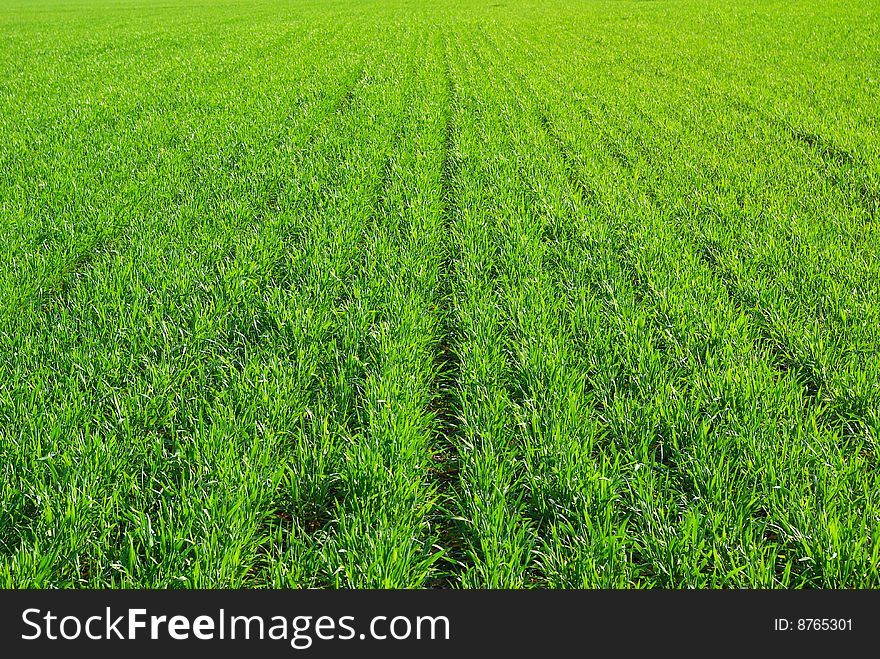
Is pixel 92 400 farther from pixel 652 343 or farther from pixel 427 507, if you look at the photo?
pixel 652 343

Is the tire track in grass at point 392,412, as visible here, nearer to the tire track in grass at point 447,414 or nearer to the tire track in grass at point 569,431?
the tire track in grass at point 447,414

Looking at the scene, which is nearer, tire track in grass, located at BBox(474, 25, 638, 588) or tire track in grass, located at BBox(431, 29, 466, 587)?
tire track in grass, located at BBox(474, 25, 638, 588)

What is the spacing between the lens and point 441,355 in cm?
396

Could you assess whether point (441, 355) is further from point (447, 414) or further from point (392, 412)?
point (392, 412)

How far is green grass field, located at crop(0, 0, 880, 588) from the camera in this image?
2.40 meters

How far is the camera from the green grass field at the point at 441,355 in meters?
2.40

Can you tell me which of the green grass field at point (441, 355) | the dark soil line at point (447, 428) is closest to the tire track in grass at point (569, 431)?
the green grass field at point (441, 355)

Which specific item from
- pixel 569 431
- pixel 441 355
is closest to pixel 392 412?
pixel 569 431

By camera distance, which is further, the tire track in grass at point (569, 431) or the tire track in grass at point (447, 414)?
the tire track in grass at point (447, 414)

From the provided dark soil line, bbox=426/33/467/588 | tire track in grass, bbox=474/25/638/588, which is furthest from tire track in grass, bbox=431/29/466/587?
tire track in grass, bbox=474/25/638/588

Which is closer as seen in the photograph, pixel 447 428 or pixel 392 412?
pixel 392 412

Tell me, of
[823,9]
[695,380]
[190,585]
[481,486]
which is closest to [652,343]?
[695,380]

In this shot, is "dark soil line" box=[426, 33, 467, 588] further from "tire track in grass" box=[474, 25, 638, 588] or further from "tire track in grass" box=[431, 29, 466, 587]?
"tire track in grass" box=[474, 25, 638, 588]

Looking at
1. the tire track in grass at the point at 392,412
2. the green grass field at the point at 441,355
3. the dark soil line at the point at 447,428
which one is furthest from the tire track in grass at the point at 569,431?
the tire track in grass at the point at 392,412
